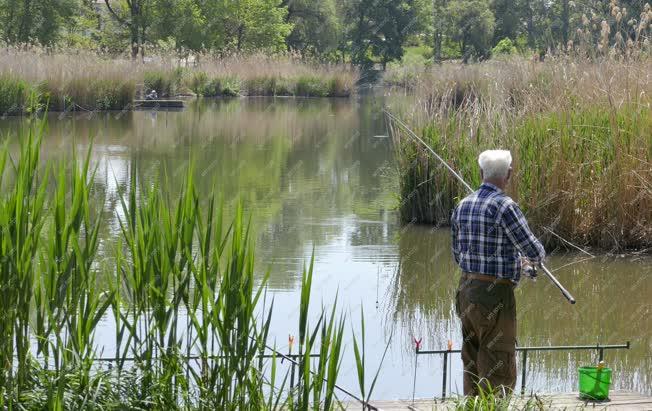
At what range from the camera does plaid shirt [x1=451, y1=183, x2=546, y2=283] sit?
17.9ft

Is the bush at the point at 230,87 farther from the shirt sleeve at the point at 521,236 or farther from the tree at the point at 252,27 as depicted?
the shirt sleeve at the point at 521,236

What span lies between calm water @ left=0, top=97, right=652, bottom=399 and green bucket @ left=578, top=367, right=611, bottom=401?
109cm

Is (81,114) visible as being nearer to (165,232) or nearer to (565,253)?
(565,253)

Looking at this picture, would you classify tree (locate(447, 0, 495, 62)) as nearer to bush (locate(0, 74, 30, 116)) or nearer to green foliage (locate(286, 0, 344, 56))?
green foliage (locate(286, 0, 344, 56))

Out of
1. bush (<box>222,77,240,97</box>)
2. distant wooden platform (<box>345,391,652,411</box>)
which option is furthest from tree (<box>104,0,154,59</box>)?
distant wooden platform (<box>345,391,652,411</box>)

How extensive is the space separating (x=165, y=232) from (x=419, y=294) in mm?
5548

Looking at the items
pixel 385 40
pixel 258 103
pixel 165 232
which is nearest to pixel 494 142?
pixel 165 232

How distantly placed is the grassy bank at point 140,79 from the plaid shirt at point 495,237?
11700 mm

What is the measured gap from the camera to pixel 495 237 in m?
5.52

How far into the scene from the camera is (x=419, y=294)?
1005 centimetres

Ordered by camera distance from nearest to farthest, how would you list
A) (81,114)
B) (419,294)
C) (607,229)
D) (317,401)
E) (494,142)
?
(317,401), (419,294), (607,229), (494,142), (81,114)

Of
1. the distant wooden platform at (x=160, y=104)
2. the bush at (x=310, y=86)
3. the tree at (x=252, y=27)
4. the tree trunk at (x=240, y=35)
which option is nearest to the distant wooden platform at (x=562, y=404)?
the distant wooden platform at (x=160, y=104)

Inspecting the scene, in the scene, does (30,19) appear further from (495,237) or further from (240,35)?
(495,237)

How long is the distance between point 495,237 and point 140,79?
92.7ft
